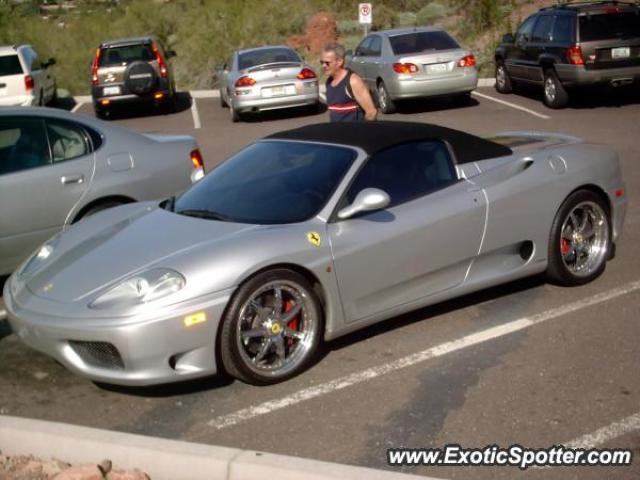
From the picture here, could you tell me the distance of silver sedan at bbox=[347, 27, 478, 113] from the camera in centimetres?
1784

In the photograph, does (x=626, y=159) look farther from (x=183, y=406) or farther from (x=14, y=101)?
(x=14, y=101)

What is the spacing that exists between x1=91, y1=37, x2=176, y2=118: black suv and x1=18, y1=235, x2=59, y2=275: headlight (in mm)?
15196

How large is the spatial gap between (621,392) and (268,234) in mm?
2112

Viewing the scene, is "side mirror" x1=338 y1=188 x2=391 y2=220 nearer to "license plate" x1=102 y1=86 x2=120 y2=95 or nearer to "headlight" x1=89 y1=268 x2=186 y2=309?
"headlight" x1=89 y1=268 x2=186 y2=309

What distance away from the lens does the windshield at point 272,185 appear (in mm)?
6035

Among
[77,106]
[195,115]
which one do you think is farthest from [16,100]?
[77,106]

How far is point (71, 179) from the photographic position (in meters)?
7.93

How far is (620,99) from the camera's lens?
59.7 feet

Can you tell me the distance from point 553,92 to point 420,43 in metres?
2.59

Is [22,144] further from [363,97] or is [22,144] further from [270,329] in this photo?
[270,329]

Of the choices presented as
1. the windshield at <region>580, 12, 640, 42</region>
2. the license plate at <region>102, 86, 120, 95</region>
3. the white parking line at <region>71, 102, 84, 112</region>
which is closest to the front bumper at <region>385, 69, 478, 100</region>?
the windshield at <region>580, 12, 640, 42</region>

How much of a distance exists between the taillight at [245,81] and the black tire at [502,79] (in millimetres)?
5255

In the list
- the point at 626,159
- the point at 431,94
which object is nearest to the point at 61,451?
the point at 626,159

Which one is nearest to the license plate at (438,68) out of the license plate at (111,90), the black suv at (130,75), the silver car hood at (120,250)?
the black suv at (130,75)
